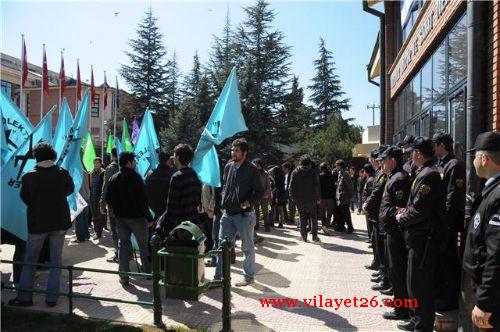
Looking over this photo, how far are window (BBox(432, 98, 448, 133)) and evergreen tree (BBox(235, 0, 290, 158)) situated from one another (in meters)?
22.1

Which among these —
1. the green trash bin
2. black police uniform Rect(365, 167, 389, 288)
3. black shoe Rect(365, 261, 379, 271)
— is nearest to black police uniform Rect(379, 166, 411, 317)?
black police uniform Rect(365, 167, 389, 288)

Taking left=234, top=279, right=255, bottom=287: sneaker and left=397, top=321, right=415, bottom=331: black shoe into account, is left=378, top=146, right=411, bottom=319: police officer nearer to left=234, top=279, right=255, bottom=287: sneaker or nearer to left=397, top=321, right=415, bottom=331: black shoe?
left=397, top=321, right=415, bottom=331: black shoe

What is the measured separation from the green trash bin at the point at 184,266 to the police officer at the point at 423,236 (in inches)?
85.1

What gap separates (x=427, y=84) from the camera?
9.01 meters

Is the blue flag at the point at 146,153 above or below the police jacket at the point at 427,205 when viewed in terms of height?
above

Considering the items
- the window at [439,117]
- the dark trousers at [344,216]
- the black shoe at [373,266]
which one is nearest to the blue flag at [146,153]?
the black shoe at [373,266]

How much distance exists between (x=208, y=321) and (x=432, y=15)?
6.73m

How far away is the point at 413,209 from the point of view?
13.6 ft

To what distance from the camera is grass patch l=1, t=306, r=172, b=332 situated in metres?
4.60

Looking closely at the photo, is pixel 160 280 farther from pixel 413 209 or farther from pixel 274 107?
pixel 274 107

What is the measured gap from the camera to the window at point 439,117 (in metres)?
7.35

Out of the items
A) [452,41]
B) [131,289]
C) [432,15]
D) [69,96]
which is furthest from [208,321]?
[69,96]

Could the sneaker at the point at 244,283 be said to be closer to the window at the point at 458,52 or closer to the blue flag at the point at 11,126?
the blue flag at the point at 11,126

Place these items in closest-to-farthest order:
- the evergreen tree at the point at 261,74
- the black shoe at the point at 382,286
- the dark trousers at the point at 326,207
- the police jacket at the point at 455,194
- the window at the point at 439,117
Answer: the police jacket at the point at 455,194, the black shoe at the point at 382,286, the window at the point at 439,117, the dark trousers at the point at 326,207, the evergreen tree at the point at 261,74
